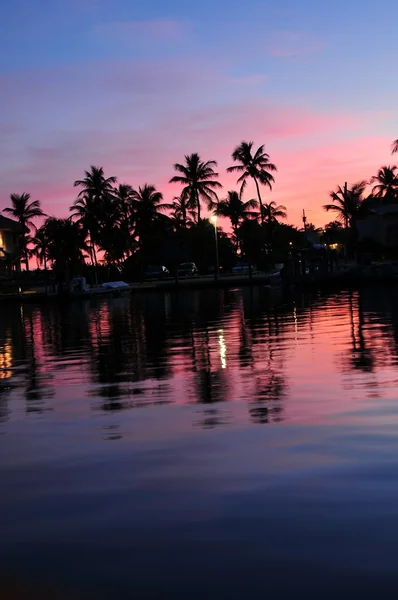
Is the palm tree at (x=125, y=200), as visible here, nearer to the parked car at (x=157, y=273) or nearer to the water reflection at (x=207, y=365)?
the parked car at (x=157, y=273)

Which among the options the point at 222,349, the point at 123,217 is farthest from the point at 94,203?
the point at 222,349

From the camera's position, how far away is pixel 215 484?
22.1ft

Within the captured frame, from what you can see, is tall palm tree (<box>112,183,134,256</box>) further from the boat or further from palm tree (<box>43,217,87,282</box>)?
the boat

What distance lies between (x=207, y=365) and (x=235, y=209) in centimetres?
8017

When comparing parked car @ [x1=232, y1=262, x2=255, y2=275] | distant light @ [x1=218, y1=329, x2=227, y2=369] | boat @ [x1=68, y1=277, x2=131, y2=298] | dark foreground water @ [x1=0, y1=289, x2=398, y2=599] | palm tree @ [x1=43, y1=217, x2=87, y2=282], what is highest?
palm tree @ [x1=43, y1=217, x2=87, y2=282]

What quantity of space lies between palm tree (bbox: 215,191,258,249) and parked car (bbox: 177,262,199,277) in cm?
709

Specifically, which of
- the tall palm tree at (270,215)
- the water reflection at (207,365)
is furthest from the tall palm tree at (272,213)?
the water reflection at (207,365)

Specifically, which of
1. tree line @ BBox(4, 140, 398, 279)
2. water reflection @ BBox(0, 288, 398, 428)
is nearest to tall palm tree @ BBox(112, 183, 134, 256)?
tree line @ BBox(4, 140, 398, 279)

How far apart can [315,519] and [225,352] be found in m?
12.6

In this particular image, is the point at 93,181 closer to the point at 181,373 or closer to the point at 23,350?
the point at 23,350

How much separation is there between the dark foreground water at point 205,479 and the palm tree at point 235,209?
75.9 meters

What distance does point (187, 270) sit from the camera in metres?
93.5

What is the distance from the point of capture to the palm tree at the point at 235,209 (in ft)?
298

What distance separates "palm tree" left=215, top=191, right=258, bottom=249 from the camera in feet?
298
